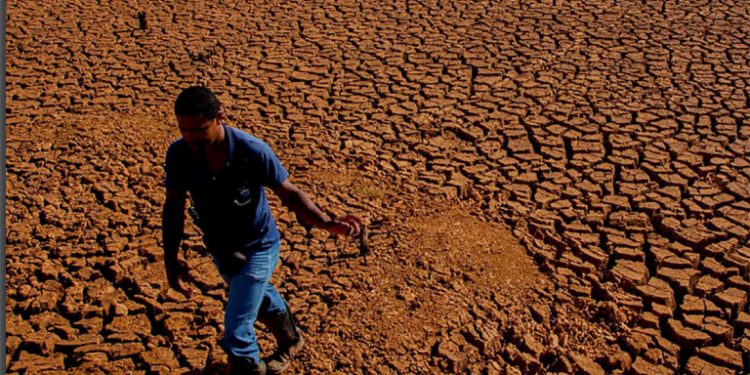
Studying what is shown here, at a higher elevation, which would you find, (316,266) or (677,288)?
(677,288)

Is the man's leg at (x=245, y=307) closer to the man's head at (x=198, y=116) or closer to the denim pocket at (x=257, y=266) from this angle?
the denim pocket at (x=257, y=266)

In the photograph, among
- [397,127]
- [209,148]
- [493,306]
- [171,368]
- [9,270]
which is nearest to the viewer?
[209,148]

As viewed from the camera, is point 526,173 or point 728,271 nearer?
point 728,271

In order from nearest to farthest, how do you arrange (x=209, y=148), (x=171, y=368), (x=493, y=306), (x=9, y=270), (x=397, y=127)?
(x=209, y=148), (x=171, y=368), (x=493, y=306), (x=9, y=270), (x=397, y=127)

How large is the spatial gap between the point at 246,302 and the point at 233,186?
0.42 metres

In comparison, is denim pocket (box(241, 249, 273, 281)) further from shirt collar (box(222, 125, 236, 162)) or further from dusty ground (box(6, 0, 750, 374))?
dusty ground (box(6, 0, 750, 374))

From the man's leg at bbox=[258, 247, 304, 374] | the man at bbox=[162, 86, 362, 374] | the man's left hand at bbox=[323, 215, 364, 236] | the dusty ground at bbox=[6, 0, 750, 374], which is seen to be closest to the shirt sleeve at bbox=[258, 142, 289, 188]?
the man at bbox=[162, 86, 362, 374]

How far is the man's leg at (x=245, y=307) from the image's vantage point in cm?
299

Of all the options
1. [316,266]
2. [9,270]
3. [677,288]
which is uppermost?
[677,288]

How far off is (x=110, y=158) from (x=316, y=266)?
6.07ft

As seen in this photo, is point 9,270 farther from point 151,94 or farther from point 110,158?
point 151,94

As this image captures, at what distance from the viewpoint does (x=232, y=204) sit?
2943 mm

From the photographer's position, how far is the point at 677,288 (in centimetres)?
416

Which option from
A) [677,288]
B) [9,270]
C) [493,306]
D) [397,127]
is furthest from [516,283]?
[9,270]
